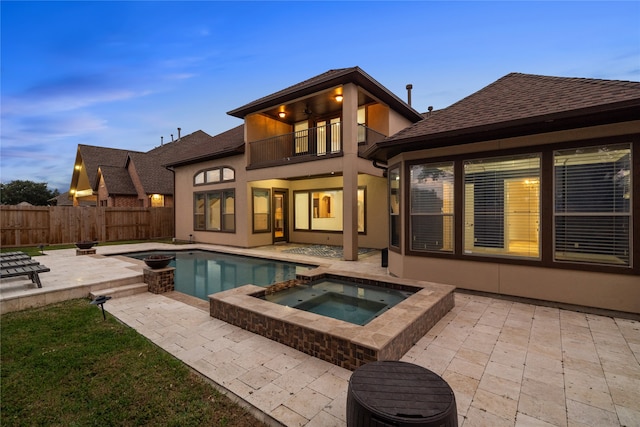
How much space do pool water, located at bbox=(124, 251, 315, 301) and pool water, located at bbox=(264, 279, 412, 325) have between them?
1762 millimetres

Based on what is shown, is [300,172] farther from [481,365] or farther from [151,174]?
[151,174]

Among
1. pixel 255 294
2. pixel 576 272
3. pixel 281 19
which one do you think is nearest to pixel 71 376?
pixel 255 294

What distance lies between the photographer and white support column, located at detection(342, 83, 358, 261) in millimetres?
9445

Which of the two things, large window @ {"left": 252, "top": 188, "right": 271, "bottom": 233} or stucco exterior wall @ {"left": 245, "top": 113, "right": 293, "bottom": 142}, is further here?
large window @ {"left": 252, "top": 188, "right": 271, "bottom": 233}

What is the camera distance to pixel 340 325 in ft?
11.4

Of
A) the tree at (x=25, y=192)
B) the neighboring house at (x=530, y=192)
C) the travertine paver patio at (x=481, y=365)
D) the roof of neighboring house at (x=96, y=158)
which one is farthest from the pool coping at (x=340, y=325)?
the tree at (x=25, y=192)

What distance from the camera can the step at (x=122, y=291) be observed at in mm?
5805

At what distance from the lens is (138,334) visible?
404cm

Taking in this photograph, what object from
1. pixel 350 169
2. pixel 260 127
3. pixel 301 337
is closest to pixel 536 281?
pixel 301 337

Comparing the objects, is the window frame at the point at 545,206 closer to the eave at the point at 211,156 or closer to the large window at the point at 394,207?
the large window at the point at 394,207

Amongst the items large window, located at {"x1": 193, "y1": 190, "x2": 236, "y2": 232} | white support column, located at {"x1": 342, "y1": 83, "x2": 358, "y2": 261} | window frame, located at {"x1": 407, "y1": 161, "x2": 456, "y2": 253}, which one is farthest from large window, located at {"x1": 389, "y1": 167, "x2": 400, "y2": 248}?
large window, located at {"x1": 193, "y1": 190, "x2": 236, "y2": 232}

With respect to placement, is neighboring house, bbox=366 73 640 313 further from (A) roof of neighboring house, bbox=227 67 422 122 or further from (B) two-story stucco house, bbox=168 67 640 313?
(A) roof of neighboring house, bbox=227 67 422 122

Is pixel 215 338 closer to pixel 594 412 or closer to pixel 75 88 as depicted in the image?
pixel 594 412

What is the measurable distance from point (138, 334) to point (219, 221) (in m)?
10.4
